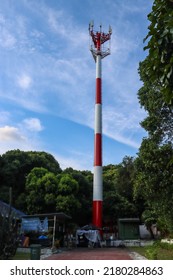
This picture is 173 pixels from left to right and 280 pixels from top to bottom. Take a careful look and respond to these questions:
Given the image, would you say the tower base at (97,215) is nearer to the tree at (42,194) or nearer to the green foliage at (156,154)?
the tree at (42,194)

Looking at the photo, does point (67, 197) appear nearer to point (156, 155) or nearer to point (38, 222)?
point (38, 222)

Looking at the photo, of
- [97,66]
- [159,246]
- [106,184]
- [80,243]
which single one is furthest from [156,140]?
[106,184]

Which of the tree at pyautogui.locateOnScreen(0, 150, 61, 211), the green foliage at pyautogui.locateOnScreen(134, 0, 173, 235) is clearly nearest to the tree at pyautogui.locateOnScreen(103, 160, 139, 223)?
the tree at pyautogui.locateOnScreen(0, 150, 61, 211)

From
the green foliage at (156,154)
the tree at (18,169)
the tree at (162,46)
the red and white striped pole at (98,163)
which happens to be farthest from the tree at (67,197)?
the tree at (162,46)

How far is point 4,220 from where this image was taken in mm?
12242

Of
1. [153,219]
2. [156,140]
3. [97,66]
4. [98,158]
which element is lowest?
[153,219]

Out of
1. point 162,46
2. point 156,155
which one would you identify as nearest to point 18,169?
point 156,155

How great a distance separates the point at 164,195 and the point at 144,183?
3.35ft

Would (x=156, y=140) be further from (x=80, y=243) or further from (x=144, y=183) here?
(x=80, y=243)

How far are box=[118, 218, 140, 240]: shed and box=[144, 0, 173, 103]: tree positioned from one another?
28901 millimetres

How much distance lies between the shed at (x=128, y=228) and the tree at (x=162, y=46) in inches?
1138

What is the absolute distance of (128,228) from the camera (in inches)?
1309

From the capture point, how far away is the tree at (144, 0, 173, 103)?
465 centimetres

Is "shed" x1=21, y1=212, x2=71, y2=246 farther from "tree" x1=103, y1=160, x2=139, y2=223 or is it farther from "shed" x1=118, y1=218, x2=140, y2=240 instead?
"tree" x1=103, y1=160, x2=139, y2=223
